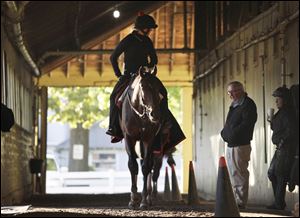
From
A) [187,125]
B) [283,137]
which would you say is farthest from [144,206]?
[187,125]

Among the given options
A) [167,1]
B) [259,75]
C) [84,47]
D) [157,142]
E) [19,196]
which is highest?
[167,1]

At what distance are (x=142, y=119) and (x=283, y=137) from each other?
77.7 inches

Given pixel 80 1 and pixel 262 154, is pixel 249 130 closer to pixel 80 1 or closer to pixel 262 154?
pixel 262 154

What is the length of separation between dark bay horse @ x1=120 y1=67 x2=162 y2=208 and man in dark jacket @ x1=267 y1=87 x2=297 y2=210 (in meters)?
1.66

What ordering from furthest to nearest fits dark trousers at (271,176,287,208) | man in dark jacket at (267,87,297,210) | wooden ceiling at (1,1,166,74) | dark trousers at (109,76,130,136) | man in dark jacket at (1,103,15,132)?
wooden ceiling at (1,1,166,74), dark trousers at (109,76,130,136), dark trousers at (271,176,287,208), man in dark jacket at (267,87,297,210), man in dark jacket at (1,103,15,132)

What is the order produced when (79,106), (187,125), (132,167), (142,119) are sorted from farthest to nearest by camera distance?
1. (79,106)
2. (187,125)
3. (132,167)
4. (142,119)

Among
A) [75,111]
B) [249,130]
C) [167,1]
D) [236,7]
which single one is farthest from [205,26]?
[75,111]

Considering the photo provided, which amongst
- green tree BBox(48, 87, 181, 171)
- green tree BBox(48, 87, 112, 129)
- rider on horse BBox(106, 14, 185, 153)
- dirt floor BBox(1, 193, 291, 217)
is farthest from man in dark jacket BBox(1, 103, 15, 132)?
green tree BBox(48, 87, 112, 129)

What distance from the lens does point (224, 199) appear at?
7188 mm

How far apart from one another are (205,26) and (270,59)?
8.85m

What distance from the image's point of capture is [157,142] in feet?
34.5

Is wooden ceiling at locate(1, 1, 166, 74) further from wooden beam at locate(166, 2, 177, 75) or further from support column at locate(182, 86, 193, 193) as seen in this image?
support column at locate(182, 86, 193, 193)

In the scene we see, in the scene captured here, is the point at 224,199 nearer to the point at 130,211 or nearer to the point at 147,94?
the point at 130,211

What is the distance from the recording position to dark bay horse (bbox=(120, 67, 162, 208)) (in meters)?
9.41
